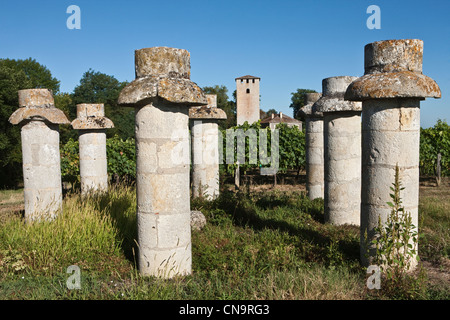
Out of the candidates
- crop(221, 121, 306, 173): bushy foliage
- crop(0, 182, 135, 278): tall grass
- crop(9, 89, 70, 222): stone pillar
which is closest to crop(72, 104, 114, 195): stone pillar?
crop(9, 89, 70, 222): stone pillar

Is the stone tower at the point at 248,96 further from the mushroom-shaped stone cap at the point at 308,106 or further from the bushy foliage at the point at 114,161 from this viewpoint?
the mushroom-shaped stone cap at the point at 308,106

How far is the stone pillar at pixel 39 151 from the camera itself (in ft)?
22.9

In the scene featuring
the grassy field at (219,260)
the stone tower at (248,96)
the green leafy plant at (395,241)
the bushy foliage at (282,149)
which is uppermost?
the stone tower at (248,96)

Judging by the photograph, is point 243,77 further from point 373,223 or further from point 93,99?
point 373,223

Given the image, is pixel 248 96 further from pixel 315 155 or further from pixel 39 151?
pixel 39 151

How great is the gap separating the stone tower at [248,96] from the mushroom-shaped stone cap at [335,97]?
113 ft

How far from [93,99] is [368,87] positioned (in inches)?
1609

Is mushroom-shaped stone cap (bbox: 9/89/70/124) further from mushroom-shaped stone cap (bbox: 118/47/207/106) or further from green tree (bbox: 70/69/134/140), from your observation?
green tree (bbox: 70/69/134/140)

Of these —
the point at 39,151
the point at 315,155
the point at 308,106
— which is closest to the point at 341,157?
the point at 315,155

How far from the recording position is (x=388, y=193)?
4695mm

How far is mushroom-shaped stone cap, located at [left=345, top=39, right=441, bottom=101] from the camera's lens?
4434 mm

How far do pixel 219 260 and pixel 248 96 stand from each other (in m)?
38.2

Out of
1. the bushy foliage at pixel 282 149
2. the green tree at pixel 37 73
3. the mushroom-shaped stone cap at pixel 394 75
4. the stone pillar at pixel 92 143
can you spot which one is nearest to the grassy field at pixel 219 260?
the mushroom-shaped stone cap at pixel 394 75

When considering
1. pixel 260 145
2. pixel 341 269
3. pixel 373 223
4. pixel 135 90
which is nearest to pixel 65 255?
pixel 135 90
